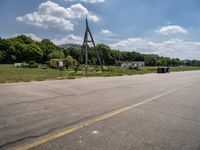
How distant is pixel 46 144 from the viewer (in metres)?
3.80

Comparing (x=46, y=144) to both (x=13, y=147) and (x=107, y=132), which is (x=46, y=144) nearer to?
(x=13, y=147)

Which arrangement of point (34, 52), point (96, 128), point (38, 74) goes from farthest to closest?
point (34, 52) → point (38, 74) → point (96, 128)

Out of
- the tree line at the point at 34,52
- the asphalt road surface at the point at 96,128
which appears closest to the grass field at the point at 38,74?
the asphalt road surface at the point at 96,128

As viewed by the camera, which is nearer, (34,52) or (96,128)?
(96,128)

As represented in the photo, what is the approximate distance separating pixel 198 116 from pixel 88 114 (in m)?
3.08

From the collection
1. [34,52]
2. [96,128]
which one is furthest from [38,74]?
[34,52]

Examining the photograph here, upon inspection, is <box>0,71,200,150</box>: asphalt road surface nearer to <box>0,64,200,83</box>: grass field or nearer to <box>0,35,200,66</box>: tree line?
<box>0,64,200,83</box>: grass field

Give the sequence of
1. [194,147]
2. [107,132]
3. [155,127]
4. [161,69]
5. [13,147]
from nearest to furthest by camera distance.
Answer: [13,147]
[194,147]
[107,132]
[155,127]
[161,69]

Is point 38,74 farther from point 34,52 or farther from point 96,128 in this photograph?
point 34,52

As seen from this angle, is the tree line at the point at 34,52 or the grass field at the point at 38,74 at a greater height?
the tree line at the point at 34,52

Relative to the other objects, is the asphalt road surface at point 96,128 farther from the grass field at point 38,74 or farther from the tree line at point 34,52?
the tree line at point 34,52

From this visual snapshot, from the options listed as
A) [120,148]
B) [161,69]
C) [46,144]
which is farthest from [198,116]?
[161,69]

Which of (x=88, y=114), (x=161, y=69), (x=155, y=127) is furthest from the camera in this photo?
(x=161, y=69)

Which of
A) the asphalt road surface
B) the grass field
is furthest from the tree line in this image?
the asphalt road surface
